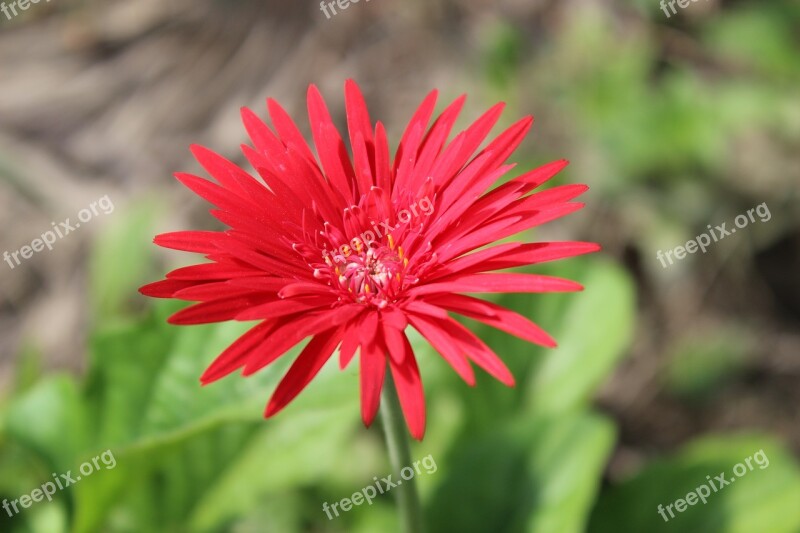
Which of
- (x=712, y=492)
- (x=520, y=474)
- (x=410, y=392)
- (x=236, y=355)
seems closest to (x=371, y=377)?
(x=410, y=392)

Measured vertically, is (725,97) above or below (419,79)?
below

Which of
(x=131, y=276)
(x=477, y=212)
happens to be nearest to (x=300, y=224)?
(x=477, y=212)

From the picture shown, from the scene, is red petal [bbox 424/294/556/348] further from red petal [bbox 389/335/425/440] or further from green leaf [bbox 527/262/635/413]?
green leaf [bbox 527/262/635/413]

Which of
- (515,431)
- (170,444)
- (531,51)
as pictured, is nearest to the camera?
(170,444)

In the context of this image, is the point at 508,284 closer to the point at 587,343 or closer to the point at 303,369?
the point at 303,369

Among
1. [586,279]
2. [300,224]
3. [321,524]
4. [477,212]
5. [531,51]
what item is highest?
[531,51]

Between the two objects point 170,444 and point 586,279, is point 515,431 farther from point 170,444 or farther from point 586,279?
point 170,444

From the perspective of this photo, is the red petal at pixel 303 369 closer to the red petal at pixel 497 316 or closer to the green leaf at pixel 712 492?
the red petal at pixel 497 316
